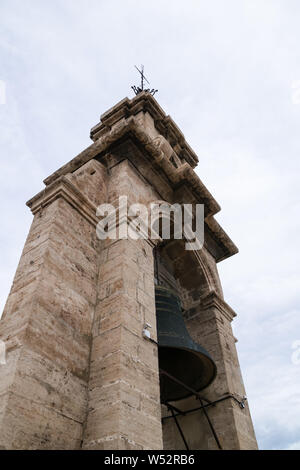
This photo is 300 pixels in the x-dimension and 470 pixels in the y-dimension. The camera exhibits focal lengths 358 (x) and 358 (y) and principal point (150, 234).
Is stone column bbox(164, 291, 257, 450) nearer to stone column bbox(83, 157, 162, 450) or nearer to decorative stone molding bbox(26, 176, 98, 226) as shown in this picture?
stone column bbox(83, 157, 162, 450)

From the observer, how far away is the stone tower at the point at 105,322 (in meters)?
2.77

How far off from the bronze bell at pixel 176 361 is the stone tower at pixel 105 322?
1.63 ft

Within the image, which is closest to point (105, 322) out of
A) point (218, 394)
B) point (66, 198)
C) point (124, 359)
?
point (124, 359)

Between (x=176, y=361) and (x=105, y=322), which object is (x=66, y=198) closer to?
(x=105, y=322)

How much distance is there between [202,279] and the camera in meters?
6.68

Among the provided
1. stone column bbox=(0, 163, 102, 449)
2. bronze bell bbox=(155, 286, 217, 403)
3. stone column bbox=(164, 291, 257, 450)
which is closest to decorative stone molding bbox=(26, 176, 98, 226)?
stone column bbox=(0, 163, 102, 449)

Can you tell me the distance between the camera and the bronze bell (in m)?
4.57

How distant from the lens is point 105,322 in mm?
3629

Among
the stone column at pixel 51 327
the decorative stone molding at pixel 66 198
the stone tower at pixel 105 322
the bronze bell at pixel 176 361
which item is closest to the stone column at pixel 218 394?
the stone tower at pixel 105 322

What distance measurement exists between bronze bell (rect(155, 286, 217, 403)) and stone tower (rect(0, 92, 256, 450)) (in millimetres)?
498

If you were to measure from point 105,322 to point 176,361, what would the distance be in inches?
71.4

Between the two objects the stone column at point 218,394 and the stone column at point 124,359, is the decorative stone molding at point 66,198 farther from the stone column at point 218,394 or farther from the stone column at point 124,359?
the stone column at point 218,394

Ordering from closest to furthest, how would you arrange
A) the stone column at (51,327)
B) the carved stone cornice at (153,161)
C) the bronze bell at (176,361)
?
the stone column at (51,327)
the bronze bell at (176,361)
the carved stone cornice at (153,161)
